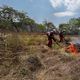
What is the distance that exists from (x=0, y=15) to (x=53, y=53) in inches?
1122

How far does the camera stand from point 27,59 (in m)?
14.3

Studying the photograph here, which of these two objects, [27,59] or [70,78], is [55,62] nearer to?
[27,59]

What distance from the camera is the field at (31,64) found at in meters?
12.8

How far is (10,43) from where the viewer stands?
16.9 meters

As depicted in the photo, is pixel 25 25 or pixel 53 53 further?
pixel 25 25

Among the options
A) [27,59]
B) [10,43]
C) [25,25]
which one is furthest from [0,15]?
[27,59]

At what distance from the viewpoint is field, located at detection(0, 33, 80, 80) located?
503 inches

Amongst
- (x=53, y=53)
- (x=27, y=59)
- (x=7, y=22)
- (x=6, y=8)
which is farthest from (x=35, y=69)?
(x=6, y=8)

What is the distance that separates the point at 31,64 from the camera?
14.1 m

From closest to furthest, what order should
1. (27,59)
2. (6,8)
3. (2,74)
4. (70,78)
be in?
(70,78) → (2,74) → (27,59) → (6,8)

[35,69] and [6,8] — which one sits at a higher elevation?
[6,8]

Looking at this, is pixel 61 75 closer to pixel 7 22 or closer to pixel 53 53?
pixel 53 53

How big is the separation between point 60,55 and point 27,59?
7.85 feet

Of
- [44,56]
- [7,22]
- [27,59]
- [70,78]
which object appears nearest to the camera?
[70,78]
